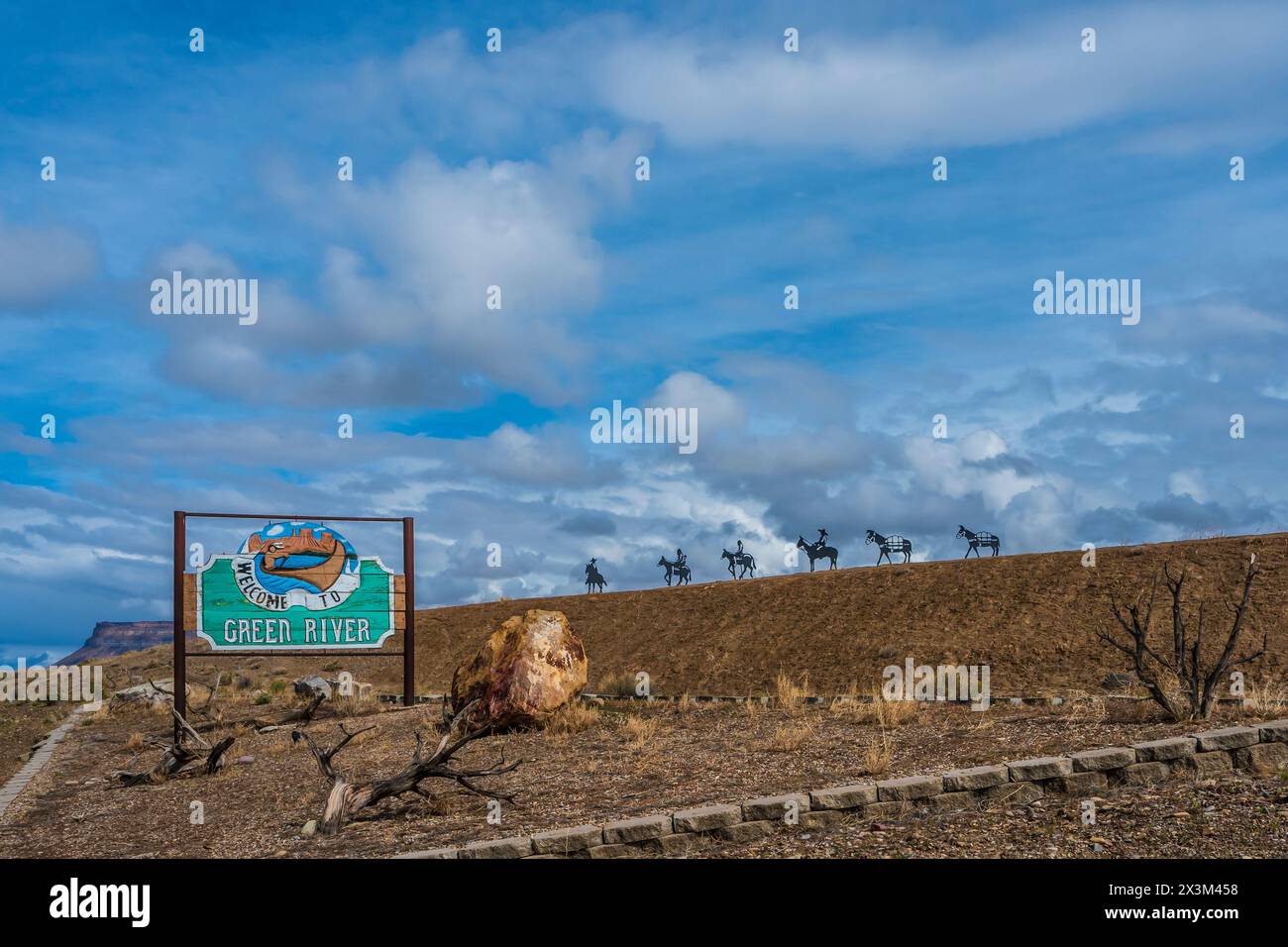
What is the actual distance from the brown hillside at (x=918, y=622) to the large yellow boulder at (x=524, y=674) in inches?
464

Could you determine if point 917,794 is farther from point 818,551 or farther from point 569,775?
point 818,551

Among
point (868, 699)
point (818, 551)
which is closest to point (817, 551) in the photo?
point (818, 551)

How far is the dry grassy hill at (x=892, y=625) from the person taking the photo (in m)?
27.4

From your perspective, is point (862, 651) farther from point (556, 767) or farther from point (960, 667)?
point (556, 767)

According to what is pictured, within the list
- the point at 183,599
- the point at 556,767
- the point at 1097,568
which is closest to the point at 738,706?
the point at 556,767

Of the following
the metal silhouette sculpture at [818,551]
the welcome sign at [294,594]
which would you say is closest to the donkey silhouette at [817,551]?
the metal silhouette sculpture at [818,551]

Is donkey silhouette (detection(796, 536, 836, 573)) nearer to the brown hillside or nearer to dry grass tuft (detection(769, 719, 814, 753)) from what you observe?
the brown hillside

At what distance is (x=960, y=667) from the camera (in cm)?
2705

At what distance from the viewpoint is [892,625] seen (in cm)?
3291

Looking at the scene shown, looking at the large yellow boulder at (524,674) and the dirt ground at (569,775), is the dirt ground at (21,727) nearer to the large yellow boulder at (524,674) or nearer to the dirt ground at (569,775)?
A: the dirt ground at (569,775)

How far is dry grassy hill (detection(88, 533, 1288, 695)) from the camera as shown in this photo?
27359 millimetres

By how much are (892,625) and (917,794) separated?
78.9 ft

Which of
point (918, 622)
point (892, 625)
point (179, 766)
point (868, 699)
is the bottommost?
point (179, 766)
